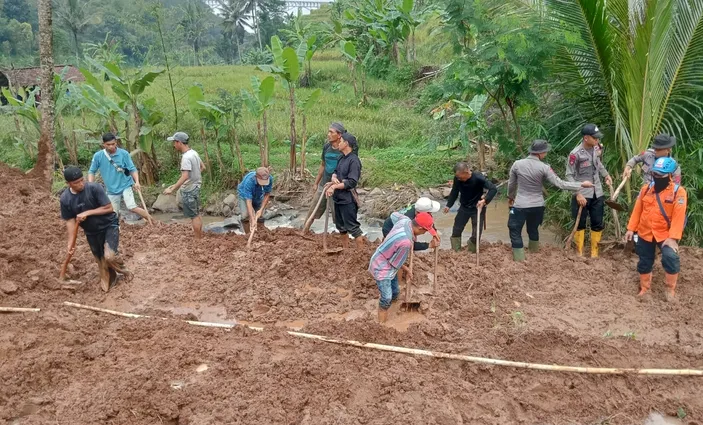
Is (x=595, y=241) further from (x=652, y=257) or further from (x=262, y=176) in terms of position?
(x=262, y=176)

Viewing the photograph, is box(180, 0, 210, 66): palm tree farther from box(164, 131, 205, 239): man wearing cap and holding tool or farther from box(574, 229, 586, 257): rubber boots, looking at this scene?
box(574, 229, 586, 257): rubber boots

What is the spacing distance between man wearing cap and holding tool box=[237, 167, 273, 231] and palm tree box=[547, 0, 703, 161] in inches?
176

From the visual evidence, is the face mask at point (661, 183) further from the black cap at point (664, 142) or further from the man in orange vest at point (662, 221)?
the black cap at point (664, 142)

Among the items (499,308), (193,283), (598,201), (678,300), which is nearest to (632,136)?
(598,201)

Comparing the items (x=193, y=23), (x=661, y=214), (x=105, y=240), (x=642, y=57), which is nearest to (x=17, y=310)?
(x=105, y=240)

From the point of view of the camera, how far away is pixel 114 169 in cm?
786

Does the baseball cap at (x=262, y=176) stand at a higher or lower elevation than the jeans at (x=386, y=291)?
higher

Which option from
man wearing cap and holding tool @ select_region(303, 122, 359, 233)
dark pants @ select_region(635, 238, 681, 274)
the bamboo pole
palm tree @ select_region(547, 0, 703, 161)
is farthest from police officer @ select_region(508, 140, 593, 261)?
the bamboo pole

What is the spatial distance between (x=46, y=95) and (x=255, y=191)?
20.1 ft

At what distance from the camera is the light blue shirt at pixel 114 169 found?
7.77 meters

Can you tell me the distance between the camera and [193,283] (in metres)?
6.80

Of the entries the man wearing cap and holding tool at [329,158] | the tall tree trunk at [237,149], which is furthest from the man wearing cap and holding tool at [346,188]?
the tall tree trunk at [237,149]

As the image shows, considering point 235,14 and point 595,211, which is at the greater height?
point 235,14

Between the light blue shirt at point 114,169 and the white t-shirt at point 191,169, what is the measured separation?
2.72 ft
